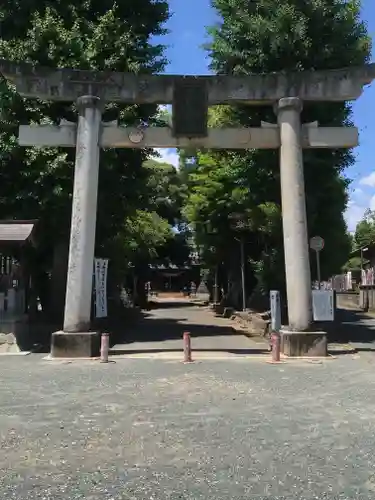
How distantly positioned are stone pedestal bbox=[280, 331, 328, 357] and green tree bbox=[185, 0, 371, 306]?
471cm

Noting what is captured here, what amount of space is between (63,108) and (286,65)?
7.03 m

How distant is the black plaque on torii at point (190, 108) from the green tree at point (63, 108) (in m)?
3.27

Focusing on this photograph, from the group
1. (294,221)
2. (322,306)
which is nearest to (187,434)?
(294,221)

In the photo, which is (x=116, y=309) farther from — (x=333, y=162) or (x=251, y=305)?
(x=333, y=162)

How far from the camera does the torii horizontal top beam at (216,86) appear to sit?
1557 centimetres

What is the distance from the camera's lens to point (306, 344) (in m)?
14.7

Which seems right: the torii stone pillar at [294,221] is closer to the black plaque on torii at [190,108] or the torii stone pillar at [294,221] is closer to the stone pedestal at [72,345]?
the black plaque on torii at [190,108]

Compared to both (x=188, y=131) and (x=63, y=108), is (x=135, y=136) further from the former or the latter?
(x=63, y=108)

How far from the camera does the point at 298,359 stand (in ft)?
46.9

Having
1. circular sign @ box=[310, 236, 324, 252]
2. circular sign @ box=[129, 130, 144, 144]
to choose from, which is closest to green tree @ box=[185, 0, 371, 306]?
circular sign @ box=[310, 236, 324, 252]

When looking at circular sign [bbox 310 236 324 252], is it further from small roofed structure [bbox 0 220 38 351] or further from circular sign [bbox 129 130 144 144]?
small roofed structure [bbox 0 220 38 351]

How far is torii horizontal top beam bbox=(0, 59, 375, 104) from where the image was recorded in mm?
15570

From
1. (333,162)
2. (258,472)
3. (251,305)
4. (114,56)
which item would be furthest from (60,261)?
(258,472)

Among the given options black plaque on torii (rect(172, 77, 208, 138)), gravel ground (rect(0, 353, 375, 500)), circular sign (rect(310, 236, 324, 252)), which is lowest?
gravel ground (rect(0, 353, 375, 500))
